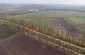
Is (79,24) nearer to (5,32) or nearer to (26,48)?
(5,32)

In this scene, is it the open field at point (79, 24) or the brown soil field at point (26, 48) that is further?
the open field at point (79, 24)

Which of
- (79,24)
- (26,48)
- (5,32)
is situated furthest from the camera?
(79,24)

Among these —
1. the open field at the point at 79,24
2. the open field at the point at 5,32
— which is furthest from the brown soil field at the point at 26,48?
the open field at the point at 79,24

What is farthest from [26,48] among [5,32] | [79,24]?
[79,24]

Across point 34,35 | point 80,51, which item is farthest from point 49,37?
point 80,51

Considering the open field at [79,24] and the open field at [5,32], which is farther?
the open field at [79,24]

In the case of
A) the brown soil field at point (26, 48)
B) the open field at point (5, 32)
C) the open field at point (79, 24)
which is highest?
the brown soil field at point (26, 48)

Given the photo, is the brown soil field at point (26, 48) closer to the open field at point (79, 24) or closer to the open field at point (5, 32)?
the open field at point (5, 32)

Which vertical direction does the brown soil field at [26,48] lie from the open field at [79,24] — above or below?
above

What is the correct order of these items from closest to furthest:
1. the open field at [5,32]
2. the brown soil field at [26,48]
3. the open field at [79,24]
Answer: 1. the brown soil field at [26,48]
2. the open field at [5,32]
3. the open field at [79,24]

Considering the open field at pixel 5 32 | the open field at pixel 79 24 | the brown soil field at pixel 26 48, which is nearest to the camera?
the brown soil field at pixel 26 48
